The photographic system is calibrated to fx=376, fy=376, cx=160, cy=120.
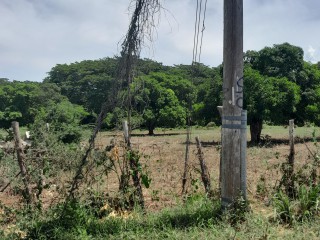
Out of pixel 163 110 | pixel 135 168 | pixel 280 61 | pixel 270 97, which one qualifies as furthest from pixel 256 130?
pixel 135 168

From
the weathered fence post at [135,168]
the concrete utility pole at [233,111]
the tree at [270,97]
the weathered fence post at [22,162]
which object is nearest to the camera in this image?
the concrete utility pole at [233,111]

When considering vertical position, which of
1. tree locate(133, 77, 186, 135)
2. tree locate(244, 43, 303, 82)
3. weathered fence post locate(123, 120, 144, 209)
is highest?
tree locate(244, 43, 303, 82)

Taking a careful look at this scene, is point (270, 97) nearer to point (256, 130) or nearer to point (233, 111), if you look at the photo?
point (256, 130)

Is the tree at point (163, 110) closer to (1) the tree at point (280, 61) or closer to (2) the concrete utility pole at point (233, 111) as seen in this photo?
(1) the tree at point (280, 61)

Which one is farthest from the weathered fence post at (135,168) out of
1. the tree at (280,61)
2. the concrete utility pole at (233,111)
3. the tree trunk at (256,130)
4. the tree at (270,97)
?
the tree at (280,61)

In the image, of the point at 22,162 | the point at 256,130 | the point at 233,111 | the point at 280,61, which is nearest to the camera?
the point at 233,111

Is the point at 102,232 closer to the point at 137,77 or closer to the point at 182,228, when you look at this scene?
the point at 182,228

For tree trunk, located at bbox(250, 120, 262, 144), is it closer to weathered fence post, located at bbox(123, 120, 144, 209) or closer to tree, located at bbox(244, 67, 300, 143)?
tree, located at bbox(244, 67, 300, 143)

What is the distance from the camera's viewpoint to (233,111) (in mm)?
4484

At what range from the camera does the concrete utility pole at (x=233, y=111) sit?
14.5ft

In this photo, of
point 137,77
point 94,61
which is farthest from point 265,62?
point 94,61

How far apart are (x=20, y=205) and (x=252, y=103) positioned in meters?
15.4

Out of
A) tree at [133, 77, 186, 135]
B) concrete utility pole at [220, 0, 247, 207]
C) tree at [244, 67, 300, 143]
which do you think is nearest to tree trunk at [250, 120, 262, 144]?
tree at [244, 67, 300, 143]

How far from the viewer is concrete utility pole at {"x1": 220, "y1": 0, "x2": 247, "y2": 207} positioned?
441cm
